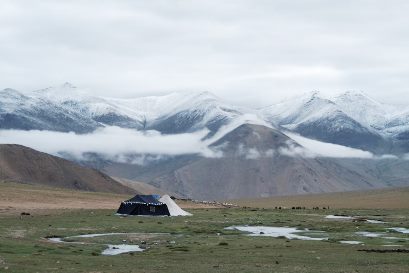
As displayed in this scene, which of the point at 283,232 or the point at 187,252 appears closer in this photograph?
the point at 187,252

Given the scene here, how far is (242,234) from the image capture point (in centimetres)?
7781

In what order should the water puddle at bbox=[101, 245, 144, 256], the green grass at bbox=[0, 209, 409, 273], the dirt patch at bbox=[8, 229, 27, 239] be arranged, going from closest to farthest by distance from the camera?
the green grass at bbox=[0, 209, 409, 273]
the water puddle at bbox=[101, 245, 144, 256]
the dirt patch at bbox=[8, 229, 27, 239]

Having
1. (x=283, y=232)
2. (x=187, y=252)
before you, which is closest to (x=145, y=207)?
(x=283, y=232)

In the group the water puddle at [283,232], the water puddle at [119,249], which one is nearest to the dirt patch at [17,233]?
the water puddle at [119,249]

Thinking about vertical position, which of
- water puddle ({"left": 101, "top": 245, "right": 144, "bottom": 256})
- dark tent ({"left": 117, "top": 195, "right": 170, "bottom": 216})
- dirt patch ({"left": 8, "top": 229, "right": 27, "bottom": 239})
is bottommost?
water puddle ({"left": 101, "top": 245, "right": 144, "bottom": 256})

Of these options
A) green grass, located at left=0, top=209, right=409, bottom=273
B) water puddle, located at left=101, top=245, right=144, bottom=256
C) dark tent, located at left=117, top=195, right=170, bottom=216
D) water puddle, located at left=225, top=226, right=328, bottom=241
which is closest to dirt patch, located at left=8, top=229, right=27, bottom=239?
green grass, located at left=0, top=209, right=409, bottom=273

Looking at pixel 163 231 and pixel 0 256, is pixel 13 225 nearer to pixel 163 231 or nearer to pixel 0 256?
pixel 163 231

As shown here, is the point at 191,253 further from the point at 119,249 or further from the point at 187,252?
the point at 119,249

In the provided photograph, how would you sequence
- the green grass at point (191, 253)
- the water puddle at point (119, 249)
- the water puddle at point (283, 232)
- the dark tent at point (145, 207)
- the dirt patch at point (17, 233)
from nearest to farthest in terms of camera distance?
the green grass at point (191, 253) < the water puddle at point (119, 249) < the dirt patch at point (17, 233) < the water puddle at point (283, 232) < the dark tent at point (145, 207)

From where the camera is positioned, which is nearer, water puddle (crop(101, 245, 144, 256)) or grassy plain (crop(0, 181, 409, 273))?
grassy plain (crop(0, 181, 409, 273))

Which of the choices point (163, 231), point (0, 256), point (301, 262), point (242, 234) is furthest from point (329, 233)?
point (0, 256)

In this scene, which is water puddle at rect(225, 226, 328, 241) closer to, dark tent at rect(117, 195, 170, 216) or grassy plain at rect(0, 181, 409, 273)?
grassy plain at rect(0, 181, 409, 273)

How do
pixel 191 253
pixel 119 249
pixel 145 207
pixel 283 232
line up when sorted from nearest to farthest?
pixel 191 253 < pixel 119 249 < pixel 283 232 < pixel 145 207

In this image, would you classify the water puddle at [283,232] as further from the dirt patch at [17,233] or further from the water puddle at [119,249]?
the dirt patch at [17,233]
